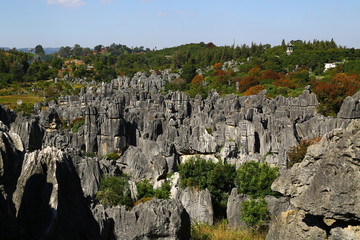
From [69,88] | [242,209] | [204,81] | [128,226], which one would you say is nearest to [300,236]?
[128,226]

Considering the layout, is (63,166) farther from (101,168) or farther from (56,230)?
(101,168)

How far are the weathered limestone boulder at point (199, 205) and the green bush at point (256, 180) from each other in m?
2.82

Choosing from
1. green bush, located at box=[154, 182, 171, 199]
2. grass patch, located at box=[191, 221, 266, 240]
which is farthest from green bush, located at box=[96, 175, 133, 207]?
grass patch, located at box=[191, 221, 266, 240]

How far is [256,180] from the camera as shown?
59.7 ft

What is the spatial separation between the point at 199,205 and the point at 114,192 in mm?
4549

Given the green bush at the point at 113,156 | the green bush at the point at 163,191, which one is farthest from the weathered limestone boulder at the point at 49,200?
the green bush at the point at 113,156

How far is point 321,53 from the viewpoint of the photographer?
75.2 metres

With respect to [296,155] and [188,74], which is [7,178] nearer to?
[296,155]

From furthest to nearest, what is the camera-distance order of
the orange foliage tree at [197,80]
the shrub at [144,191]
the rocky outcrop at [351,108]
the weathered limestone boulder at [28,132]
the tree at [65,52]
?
the tree at [65,52], the orange foliage tree at [197,80], the rocky outcrop at [351,108], the weathered limestone boulder at [28,132], the shrub at [144,191]

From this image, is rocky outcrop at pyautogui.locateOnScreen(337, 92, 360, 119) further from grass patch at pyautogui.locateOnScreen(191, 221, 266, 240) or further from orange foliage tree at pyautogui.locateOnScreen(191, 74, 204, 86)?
orange foliage tree at pyautogui.locateOnScreen(191, 74, 204, 86)

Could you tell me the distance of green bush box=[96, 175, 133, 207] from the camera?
690 inches

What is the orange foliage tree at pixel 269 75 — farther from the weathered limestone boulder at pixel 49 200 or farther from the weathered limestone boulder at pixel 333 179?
the weathered limestone boulder at pixel 49 200

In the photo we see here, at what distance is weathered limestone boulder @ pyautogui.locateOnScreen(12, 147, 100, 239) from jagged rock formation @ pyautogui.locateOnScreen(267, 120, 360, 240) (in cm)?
401

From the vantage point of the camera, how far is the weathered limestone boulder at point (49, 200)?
533 centimetres
